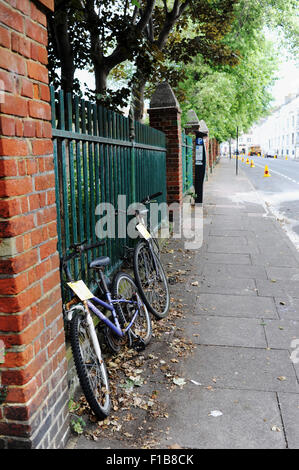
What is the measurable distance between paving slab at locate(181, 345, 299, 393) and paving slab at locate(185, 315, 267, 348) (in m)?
0.12

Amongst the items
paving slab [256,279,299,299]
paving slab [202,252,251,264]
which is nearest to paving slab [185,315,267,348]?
paving slab [256,279,299,299]

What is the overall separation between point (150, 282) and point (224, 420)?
194 centimetres

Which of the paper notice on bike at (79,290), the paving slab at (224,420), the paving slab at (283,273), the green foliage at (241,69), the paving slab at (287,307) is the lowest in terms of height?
the paving slab at (224,420)

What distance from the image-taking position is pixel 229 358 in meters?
3.85

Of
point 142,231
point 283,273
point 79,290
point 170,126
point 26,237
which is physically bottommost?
point 283,273

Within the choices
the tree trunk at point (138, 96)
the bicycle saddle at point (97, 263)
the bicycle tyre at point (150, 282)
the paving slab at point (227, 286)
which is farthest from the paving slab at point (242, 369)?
the tree trunk at point (138, 96)

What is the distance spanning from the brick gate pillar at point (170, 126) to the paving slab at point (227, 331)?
17.4 ft

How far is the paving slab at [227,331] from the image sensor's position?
13.7 ft

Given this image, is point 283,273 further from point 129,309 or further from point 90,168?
point 90,168

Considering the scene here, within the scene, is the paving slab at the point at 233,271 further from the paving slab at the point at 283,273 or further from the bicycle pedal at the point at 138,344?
the bicycle pedal at the point at 138,344

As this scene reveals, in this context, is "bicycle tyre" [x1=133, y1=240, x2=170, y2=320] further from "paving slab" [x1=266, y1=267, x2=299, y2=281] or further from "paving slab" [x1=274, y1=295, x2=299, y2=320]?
"paving slab" [x1=266, y1=267, x2=299, y2=281]

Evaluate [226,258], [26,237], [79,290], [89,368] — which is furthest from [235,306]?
[26,237]

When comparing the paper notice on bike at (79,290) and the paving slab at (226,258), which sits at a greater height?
the paper notice on bike at (79,290)
